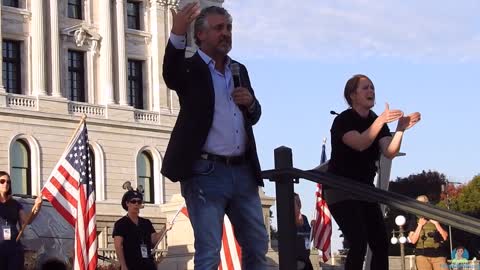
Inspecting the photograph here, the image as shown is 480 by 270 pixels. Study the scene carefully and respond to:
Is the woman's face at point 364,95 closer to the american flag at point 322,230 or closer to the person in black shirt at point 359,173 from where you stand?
the person in black shirt at point 359,173

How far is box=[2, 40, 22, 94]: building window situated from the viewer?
51.3 meters

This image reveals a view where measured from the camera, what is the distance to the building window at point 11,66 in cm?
5128

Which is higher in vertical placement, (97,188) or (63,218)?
(97,188)

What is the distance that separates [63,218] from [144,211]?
3528cm

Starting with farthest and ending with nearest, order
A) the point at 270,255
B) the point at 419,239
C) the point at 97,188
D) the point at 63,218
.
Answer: the point at 97,188 → the point at 270,255 → the point at 63,218 → the point at 419,239

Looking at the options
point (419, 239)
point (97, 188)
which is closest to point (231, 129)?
point (419, 239)

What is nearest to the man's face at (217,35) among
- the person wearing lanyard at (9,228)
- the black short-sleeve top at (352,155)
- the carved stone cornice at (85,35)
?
the black short-sleeve top at (352,155)

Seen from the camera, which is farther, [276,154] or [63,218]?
[63,218]

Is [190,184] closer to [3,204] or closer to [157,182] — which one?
[3,204]

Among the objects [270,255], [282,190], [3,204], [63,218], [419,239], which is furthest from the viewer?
[270,255]

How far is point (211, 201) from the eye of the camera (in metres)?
7.19

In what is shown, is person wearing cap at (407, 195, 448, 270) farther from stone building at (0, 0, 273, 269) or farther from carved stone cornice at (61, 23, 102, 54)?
carved stone cornice at (61, 23, 102, 54)

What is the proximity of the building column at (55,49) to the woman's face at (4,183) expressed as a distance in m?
39.5

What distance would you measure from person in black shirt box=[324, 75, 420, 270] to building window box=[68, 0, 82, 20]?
47.2 meters
